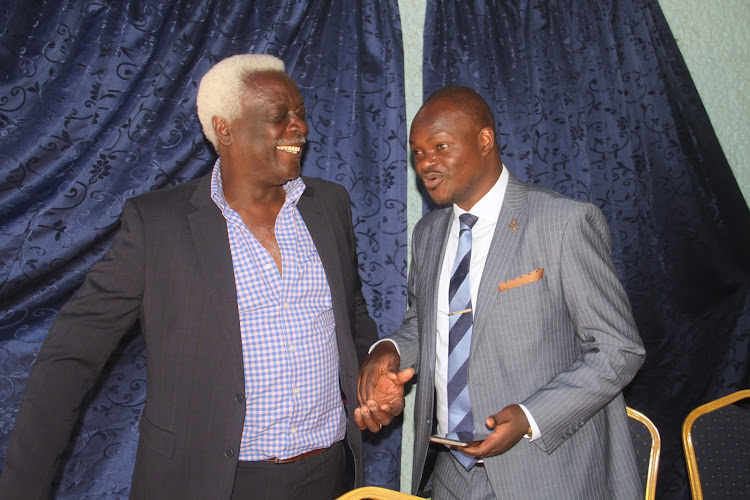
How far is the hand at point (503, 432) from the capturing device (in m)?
1.50

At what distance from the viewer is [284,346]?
1780 millimetres

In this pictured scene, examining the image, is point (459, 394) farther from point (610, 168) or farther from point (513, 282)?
point (610, 168)

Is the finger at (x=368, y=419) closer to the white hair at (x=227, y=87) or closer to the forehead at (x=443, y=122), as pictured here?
the forehead at (x=443, y=122)

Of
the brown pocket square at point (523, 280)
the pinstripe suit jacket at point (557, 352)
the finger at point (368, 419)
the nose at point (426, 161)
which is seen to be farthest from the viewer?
the nose at point (426, 161)

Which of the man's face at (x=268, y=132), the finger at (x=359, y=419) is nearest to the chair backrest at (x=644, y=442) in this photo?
the finger at (x=359, y=419)

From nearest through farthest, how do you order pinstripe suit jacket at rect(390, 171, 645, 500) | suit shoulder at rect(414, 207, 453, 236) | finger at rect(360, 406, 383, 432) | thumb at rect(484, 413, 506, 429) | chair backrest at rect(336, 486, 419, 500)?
chair backrest at rect(336, 486, 419, 500) < thumb at rect(484, 413, 506, 429) < pinstripe suit jacket at rect(390, 171, 645, 500) < finger at rect(360, 406, 383, 432) < suit shoulder at rect(414, 207, 453, 236)

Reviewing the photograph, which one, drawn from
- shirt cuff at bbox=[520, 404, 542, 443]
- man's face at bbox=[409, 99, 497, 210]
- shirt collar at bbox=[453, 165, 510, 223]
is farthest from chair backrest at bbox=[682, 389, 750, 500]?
man's face at bbox=[409, 99, 497, 210]

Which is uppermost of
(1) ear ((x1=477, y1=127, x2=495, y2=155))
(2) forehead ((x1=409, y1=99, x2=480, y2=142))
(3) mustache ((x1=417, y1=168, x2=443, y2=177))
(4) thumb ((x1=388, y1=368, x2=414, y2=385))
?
(2) forehead ((x1=409, y1=99, x2=480, y2=142))

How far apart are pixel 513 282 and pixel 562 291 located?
0.16 metres

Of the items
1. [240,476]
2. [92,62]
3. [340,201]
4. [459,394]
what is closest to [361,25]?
[340,201]

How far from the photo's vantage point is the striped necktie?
69.7 inches

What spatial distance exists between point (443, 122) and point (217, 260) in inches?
36.1

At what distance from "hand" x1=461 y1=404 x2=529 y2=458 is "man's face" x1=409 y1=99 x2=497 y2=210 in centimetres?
74

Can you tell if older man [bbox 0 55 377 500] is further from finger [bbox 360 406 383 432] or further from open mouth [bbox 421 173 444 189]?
open mouth [bbox 421 173 444 189]
